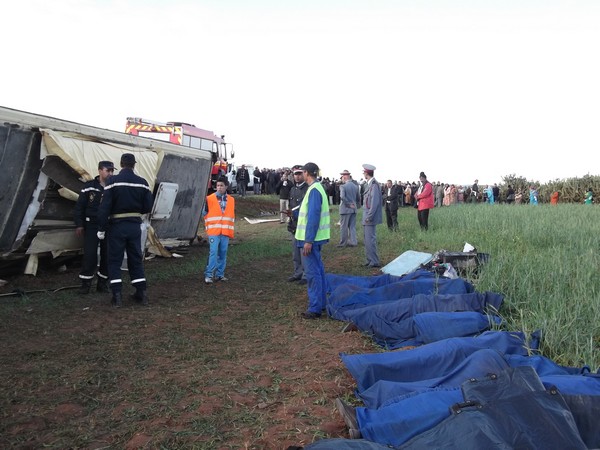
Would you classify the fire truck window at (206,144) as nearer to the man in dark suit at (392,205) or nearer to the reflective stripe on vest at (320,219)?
the man in dark suit at (392,205)

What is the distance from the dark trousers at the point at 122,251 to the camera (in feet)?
20.6

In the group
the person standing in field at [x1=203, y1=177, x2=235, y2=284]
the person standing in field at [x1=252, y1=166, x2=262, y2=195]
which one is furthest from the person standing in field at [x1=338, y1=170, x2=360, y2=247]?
the person standing in field at [x1=252, y1=166, x2=262, y2=195]

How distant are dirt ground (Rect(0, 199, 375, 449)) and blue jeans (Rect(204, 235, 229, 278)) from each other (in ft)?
3.01

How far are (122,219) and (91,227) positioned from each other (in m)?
1.02

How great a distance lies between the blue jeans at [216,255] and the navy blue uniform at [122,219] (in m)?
1.51

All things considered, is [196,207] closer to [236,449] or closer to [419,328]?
[419,328]

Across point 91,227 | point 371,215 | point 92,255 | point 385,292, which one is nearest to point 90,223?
point 91,227

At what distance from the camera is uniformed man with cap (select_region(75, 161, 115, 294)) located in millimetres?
6922

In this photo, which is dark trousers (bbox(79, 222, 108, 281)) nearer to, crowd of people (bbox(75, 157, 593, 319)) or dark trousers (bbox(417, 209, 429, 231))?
crowd of people (bbox(75, 157, 593, 319))

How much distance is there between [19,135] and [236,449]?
576cm

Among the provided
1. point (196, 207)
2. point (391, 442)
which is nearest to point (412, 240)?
point (196, 207)

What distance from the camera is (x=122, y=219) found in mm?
6293

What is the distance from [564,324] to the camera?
4.32 meters

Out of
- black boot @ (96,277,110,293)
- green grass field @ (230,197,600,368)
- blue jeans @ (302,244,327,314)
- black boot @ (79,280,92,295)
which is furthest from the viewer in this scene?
black boot @ (96,277,110,293)
